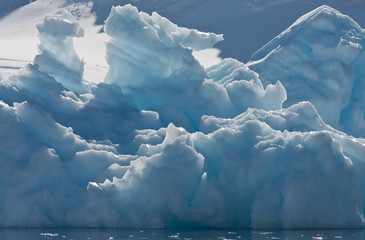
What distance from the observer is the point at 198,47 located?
18719mm

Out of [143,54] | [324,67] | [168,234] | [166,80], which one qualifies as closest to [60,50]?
[143,54]

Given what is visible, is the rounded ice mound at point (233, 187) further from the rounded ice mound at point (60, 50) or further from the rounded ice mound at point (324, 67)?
the rounded ice mound at point (324, 67)

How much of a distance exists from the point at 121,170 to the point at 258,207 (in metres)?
2.52

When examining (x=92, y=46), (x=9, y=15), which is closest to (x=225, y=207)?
(x=92, y=46)

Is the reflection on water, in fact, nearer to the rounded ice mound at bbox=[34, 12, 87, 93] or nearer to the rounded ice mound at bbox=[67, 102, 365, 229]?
the rounded ice mound at bbox=[67, 102, 365, 229]

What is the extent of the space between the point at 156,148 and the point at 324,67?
5.74 m

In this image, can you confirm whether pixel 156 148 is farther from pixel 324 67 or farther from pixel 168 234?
A: pixel 324 67

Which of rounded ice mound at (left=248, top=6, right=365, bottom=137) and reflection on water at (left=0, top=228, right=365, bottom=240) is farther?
rounded ice mound at (left=248, top=6, right=365, bottom=137)

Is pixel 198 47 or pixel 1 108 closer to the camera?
pixel 1 108

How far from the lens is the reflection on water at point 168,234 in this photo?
1304 centimetres

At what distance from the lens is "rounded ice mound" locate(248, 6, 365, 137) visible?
19.2 meters

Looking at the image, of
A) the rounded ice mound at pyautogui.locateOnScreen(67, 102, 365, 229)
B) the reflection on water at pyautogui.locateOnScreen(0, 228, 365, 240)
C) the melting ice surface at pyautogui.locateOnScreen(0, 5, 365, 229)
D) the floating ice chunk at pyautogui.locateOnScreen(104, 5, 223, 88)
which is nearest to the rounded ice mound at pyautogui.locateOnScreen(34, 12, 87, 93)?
the melting ice surface at pyautogui.locateOnScreen(0, 5, 365, 229)

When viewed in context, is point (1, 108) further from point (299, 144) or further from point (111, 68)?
point (299, 144)

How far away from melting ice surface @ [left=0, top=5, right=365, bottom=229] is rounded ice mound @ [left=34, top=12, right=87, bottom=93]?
Answer: 24 mm
